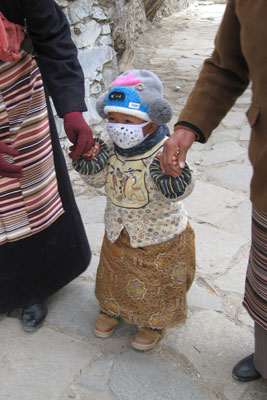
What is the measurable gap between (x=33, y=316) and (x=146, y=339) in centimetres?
56

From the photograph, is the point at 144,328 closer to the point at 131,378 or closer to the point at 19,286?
the point at 131,378

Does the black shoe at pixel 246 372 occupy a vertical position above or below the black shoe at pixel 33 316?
above

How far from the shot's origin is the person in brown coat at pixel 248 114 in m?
1.37

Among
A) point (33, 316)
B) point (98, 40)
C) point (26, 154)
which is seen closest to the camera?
point (26, 154)

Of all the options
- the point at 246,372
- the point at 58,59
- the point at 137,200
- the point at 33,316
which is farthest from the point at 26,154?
the point at 246,372

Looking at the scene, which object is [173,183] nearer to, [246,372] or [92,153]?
[92,153]

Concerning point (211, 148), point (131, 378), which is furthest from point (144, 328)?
point (211, 148)

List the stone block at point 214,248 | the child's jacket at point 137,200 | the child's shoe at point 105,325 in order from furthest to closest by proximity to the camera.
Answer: the stone block at point 214,248
the child's shoe at point 105,325
the child's jacket at point 137,200

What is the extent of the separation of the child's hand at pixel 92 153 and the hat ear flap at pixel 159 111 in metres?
0.27

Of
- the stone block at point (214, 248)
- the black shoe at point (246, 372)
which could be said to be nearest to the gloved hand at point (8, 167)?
the black shoe at point (246, 372)

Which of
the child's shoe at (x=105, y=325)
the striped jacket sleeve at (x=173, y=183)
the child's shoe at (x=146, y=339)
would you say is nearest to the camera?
the striped jacket sleeve at (x=173, y=183)

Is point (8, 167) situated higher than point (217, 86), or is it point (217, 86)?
point (217, 86)

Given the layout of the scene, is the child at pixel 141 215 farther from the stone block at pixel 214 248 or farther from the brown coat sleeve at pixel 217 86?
the stone block at pixel 214 248

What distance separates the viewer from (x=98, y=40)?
4098 mm
